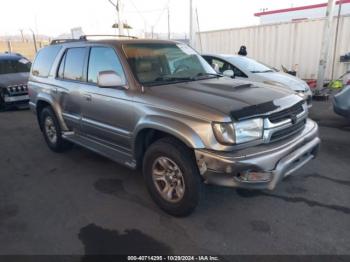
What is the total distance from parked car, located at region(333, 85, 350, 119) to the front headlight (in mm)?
3912

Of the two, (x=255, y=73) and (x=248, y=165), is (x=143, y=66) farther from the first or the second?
(x=255, y=73)

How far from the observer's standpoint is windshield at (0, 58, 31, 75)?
32.9ft

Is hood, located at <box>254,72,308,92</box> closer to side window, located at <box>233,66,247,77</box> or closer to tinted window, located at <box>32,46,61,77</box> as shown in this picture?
side window, located at <box>233,66,247,77</box>

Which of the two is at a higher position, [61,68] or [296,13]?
[296,13]

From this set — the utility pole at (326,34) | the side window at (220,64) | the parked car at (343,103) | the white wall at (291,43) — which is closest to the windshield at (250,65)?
the side window at (220,64)

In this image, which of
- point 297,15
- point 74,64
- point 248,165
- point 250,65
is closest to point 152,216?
point 248,165

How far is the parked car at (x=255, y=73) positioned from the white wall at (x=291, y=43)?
4.88 meters

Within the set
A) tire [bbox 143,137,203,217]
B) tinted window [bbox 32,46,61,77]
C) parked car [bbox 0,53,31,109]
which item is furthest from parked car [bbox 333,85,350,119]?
parked car [bbox 0,53,31,109]

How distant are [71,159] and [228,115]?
3276 millimetres

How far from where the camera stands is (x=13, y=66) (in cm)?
1021

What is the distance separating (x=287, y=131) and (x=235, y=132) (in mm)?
732

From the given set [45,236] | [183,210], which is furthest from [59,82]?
[183,210]

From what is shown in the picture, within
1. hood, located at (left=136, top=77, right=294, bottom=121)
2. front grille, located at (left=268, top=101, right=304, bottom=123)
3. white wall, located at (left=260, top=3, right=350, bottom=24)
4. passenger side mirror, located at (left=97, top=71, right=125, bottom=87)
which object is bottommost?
front grille, located at (left=268, top=101, right=304, bottom=123)

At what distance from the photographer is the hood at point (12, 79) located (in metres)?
9.23
